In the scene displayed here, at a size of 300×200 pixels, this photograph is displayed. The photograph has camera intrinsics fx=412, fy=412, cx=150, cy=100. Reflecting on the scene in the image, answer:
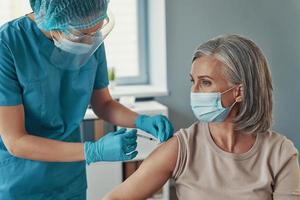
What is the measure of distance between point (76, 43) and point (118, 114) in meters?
0.44

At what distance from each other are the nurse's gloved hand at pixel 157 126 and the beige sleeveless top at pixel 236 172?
0.05m

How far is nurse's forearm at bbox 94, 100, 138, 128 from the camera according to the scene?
5.29ft

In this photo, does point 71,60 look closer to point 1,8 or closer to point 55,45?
point 55,45

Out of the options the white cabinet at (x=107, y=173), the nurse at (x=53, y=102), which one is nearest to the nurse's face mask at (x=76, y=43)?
the nurse at (x=53, y=102)

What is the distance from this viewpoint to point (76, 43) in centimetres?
126

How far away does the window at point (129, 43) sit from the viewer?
3.25 metres

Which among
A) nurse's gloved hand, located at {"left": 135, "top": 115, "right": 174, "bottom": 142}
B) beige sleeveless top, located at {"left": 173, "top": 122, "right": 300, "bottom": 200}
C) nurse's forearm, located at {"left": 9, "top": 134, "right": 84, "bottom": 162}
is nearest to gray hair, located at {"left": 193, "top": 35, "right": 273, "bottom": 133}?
beige sleeveless top, located at {"left": 173, "top": 122, "right": 300, "bottom": 200}

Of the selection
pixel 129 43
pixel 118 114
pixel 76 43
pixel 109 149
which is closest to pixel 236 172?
pixel 109 149

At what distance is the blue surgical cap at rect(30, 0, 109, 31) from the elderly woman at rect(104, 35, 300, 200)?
0.38 metres

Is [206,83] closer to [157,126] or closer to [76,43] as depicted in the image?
[157,126]

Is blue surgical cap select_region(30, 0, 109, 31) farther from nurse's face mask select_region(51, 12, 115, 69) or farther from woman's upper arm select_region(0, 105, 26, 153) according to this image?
woman's upper arm select_region(0, 105, 26, 153)

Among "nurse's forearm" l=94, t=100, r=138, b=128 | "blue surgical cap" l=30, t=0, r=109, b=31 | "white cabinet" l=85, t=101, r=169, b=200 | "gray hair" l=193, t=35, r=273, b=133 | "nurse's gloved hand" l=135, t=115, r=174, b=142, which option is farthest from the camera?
"white cabinet" l=85, t=101, r=169, b=200

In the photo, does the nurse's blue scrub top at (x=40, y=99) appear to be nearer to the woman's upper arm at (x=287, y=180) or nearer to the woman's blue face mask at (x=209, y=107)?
the woman's blue face mask at (x=209, y=107)

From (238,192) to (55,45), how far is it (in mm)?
757
